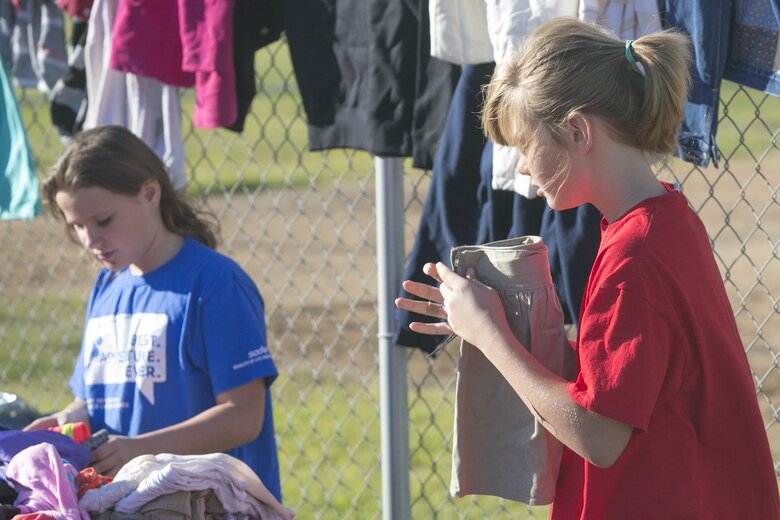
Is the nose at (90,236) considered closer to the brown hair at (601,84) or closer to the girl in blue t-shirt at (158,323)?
the girl in blue t-shirt at (158,323)

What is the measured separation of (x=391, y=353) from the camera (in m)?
3.22

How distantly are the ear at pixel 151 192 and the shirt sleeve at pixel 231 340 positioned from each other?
328 mm

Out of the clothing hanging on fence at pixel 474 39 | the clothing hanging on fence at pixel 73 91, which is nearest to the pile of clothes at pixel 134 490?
the clothing hanging on fence at pixel 474 39

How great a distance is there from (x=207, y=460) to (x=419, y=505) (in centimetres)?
243

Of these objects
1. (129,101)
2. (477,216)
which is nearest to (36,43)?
(129,101)

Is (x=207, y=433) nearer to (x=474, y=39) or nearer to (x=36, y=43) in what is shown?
(x=474, y=39)

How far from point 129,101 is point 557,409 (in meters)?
2.41

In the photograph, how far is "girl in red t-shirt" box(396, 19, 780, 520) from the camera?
5.68 ft

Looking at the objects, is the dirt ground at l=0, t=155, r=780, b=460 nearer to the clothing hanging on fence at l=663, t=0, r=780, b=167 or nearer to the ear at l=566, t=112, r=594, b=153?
the clothing hanging on fence at l=663, t=0, r=780, b=167

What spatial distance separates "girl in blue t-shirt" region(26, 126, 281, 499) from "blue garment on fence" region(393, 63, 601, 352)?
54cm

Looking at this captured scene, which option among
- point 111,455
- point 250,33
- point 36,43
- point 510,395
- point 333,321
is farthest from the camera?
point 333,321

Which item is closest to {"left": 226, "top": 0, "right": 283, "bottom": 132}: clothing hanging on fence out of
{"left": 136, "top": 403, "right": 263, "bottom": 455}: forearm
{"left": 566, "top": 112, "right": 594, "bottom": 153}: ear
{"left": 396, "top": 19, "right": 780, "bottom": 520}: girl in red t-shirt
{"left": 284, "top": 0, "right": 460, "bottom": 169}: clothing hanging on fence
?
{"left": 284, "top": 0, "right": 460, "bottom": 169}: clothing hanging on fence

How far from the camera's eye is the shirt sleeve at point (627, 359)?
5.61 ft

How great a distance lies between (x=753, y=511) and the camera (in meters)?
1.83
